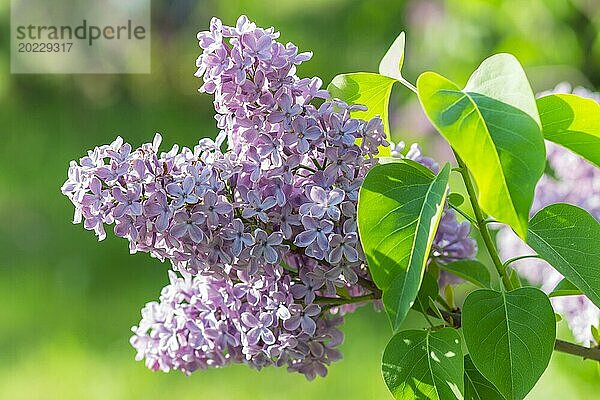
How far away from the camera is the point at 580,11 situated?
138cm

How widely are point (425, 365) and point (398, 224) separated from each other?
7 cm

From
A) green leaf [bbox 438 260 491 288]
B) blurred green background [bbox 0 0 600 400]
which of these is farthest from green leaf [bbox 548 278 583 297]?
blurred green background [bbox 0 0 600 400]

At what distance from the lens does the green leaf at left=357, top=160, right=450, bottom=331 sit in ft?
1.19

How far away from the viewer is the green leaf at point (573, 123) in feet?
1.35

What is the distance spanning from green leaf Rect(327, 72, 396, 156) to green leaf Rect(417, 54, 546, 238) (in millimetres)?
75

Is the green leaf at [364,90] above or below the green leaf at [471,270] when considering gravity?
above

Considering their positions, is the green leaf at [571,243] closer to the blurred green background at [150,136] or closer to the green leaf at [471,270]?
the green leaf at [471,270]

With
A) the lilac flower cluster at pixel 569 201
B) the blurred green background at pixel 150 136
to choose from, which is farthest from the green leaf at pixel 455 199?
the blurred green background at pixel 150 136

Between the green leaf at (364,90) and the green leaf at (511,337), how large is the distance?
4.0 inches

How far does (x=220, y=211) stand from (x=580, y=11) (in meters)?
1.11

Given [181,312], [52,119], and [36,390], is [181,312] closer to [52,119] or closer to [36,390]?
[36,390]

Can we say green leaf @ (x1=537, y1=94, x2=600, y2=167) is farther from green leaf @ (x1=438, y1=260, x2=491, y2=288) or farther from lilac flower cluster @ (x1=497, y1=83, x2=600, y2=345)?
lilac flower cluster @ (x1=497, y1=83, x2=600, y2=345)

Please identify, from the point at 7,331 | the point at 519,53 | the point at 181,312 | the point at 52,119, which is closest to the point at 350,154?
the point at 181,312

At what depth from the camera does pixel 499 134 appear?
349 mm
